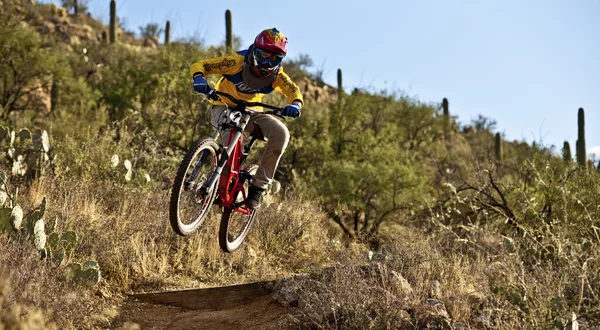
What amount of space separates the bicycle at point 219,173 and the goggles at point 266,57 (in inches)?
17.6

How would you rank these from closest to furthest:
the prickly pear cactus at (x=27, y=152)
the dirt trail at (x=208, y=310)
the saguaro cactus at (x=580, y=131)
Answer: the dirt trail at (x=208, y=310), the prickly pear cactus at (x=27, y=152), the saguaro cactus at (x=580, y=131)

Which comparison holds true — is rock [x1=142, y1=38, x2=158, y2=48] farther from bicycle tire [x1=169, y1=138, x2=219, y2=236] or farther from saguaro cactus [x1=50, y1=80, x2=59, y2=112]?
bicycle tire [x1=169, y1=138, x2=219, y2=236]

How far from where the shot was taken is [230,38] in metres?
26.3

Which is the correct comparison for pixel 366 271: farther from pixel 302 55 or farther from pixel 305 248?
pixel 302 55

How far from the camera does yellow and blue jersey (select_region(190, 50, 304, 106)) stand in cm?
605

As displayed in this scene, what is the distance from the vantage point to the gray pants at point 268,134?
20.2ft

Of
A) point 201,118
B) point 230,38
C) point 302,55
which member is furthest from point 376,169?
point 302,55

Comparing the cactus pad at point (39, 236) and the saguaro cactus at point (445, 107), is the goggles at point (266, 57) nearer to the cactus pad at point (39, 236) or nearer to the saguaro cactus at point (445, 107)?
the cactus pad at point (39, 236)

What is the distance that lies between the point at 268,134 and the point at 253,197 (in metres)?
0.71

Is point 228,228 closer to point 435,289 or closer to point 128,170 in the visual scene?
point 128,170

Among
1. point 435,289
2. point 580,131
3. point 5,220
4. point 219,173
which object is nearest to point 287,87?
point 219,173

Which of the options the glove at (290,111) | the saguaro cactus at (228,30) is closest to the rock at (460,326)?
the glove at (290,111)

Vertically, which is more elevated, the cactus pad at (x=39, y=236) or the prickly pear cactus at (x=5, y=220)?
the prickly pear cactus at (x=5, y=220)

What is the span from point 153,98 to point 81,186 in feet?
43.2
